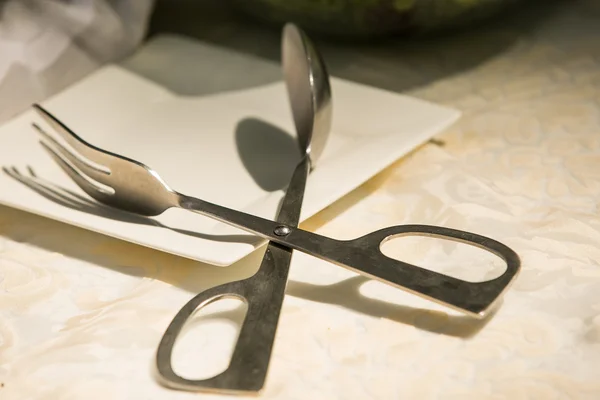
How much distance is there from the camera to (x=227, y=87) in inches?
23.1

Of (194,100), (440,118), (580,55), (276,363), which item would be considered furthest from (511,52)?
(276,363)

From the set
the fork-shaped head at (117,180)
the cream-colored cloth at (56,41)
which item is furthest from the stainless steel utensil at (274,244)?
the cream-colored cloth at (56,41)

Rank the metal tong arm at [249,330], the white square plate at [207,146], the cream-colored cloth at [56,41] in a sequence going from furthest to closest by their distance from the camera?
the cream-colored cloth at [56,41] → the white square plate at [207,146] → the metal tong arm at [249,330]

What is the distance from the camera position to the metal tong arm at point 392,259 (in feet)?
1.12

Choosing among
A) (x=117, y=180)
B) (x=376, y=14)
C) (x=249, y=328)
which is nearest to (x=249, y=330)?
(x=249, y=328)

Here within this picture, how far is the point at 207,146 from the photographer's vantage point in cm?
52

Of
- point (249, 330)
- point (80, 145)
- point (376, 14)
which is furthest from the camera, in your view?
point (376, 14)

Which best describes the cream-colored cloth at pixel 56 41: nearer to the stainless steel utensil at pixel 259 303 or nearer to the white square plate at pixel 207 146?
the white square plate at pixel 207 146

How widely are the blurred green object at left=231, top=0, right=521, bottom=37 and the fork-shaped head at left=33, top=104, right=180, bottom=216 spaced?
23cm

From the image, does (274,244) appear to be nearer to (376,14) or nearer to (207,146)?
(207,146)

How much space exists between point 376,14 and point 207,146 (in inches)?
7.1

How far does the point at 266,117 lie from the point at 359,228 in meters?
0.15

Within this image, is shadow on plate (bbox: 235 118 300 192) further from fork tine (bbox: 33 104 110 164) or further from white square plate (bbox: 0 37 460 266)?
fork tine (bbox: 33 104 110 164)

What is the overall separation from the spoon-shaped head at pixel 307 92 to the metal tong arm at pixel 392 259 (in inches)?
→ 3.8
